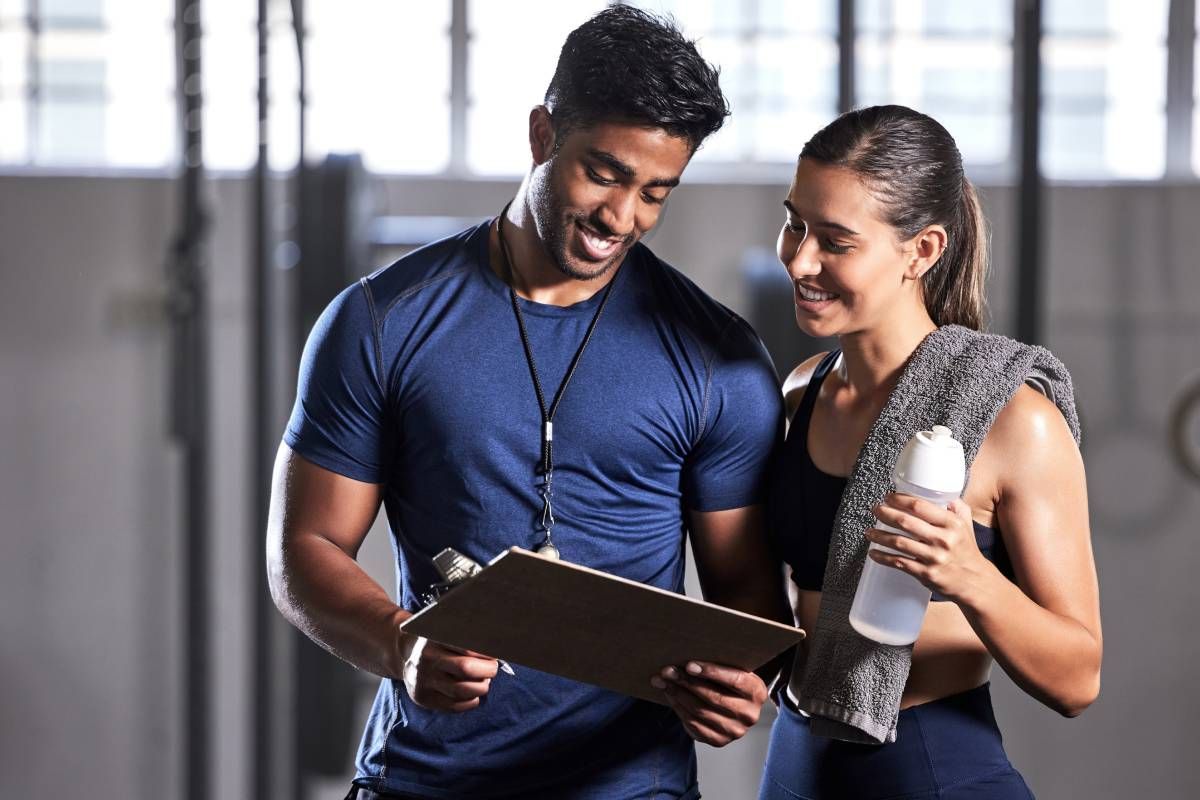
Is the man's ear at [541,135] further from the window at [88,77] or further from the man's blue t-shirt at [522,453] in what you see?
the window at [88,77]

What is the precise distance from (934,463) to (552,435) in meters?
0.40

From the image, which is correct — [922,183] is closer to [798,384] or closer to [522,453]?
[798,384]

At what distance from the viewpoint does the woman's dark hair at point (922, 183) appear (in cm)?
104

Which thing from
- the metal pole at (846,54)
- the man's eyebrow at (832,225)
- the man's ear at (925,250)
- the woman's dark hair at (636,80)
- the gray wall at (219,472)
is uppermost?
the metal pole at (846,54)

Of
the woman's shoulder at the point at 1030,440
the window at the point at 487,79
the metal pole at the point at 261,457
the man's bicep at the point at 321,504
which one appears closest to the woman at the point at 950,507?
the woman's shoulder at the point at 1030,440

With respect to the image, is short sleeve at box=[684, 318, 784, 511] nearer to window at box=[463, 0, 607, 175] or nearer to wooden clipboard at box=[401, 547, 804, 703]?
wooden clipboard at box=[401, 547, 804, 703]

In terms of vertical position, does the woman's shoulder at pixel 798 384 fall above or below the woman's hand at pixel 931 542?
above

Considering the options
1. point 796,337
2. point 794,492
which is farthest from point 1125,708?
point 794,492

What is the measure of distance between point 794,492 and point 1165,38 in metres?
3.22

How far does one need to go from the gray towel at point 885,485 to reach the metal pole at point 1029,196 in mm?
1509

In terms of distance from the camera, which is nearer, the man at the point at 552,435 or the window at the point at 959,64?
the man at the point at 552,435

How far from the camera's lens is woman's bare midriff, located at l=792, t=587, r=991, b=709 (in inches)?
41.2

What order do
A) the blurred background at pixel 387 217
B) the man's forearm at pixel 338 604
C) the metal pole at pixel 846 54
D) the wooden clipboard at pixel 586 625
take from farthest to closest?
the blurred background at pixel 387 217 → the metal pole at pixel 846 54 → the man's forearm at pixel 338 604 → the wooden clipboard at pixel 586 625

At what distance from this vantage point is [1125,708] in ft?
11.5
